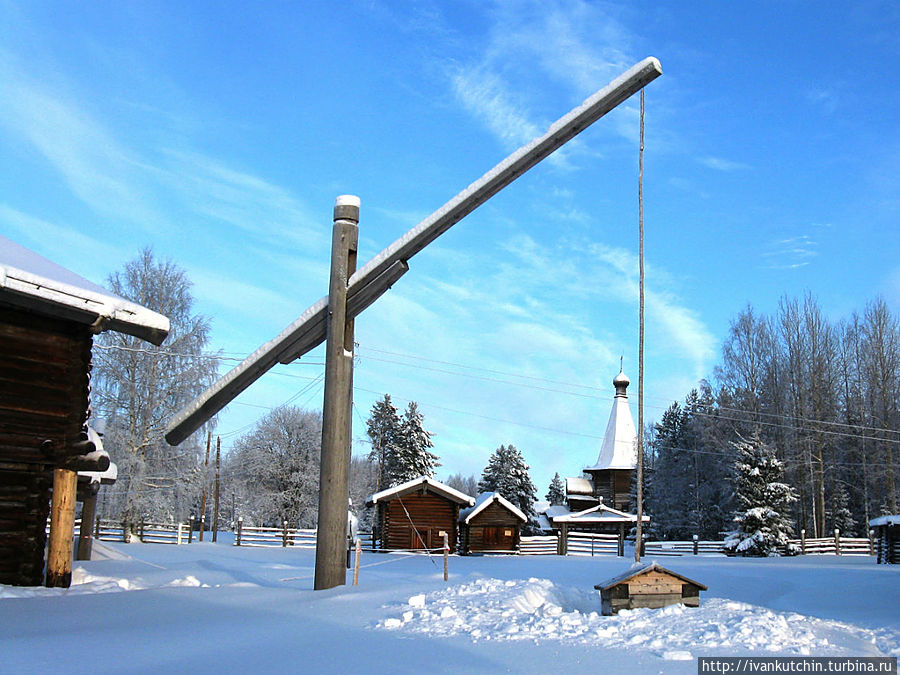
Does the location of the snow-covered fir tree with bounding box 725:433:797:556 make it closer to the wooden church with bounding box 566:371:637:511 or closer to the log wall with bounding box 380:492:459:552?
the wooden church with bounding box 566:371:637:511

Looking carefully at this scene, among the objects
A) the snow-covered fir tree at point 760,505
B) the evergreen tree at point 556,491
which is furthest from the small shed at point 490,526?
the evergreen tree at point 556,491

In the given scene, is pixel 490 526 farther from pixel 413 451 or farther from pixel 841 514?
pixel 841 514

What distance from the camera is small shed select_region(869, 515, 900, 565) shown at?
28.1 metres

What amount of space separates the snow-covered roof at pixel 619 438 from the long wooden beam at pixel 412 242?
44.2 metres

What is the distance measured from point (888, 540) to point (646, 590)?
24.7m

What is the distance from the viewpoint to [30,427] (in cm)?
1038

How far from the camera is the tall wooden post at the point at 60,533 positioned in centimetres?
1031

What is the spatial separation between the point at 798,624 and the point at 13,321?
10.7 metres

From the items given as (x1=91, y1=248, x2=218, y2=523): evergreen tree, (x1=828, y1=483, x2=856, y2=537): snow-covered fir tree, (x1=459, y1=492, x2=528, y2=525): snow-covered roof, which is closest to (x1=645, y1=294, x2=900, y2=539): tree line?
(x1=828, y1=483, x2=856, y2=537): snow-covered fir tree

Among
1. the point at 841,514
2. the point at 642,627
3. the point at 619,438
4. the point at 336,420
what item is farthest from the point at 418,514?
the point at 642,627

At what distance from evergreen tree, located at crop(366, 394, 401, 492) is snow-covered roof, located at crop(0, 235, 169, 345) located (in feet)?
149

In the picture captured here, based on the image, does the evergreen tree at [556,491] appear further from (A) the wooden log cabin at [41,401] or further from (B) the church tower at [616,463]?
(A) the wooden log cabin at [41,401]

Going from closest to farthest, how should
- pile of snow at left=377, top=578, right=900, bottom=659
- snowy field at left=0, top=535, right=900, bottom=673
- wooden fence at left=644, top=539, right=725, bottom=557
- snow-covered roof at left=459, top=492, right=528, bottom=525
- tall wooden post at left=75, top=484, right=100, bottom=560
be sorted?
snowy field at left=0, top=535, right=900, bottom=673, pile of snow at left=377, top=578, right=900, bottom=659, tall wooden post at left=75, top=484, right=100, bottom=560, snow-covered roof at left=459, top=492, right=528, bottom=525, wooden fence at left=644, top=539, right=725, bottom=557

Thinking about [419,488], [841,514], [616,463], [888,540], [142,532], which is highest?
[616,463]
